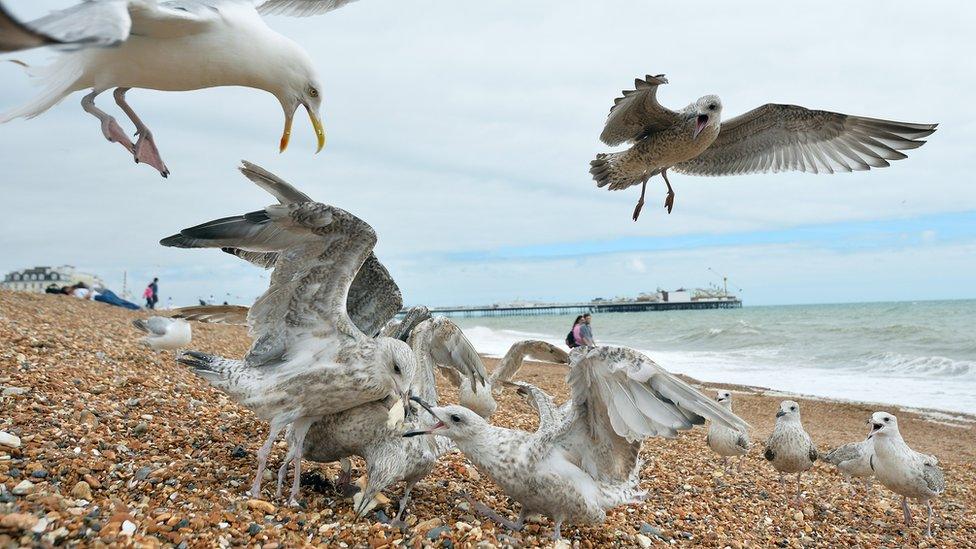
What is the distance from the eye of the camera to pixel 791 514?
18.8 feet

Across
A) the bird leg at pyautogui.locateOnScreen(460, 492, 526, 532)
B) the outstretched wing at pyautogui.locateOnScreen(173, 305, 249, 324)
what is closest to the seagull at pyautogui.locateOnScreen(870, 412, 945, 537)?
the bird leg at pyautogui.locateOnScreen(460, 492, 526, 532)

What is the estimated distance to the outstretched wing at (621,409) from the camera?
139 inches

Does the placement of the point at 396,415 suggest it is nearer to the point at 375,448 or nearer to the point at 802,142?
the point at 375,448

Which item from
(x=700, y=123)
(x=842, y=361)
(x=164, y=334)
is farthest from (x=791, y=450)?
(x=842, y=361)

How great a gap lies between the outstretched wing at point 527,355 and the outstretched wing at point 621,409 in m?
0.69

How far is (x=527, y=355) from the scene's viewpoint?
5.12m

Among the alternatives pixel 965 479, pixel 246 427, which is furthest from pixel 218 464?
pixel 965 479

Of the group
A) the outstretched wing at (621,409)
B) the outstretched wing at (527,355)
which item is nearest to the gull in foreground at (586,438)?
the outstretched wing at (621,409)

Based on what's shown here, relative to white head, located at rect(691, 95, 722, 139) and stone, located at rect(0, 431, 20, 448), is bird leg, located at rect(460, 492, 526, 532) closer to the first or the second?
stone, located at rect(0, 431, 20, 448)

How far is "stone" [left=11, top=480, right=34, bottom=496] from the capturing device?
126 inches

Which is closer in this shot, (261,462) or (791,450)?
(261,462)

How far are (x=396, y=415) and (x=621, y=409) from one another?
4.09ft

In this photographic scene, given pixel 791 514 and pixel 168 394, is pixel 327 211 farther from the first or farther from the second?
pixel 791 514

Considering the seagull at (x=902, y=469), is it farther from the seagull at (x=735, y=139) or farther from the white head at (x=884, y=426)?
the seagull at (x=735, y=139)
